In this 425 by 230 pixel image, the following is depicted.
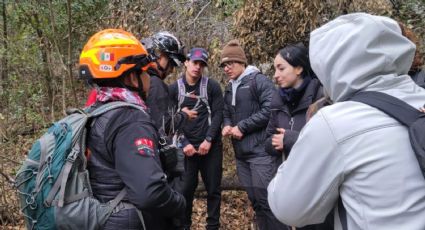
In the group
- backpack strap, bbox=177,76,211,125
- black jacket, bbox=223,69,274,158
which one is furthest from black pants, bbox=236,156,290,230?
backpack strap, bbox=177,76,211,125

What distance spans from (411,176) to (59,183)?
5.23 feet

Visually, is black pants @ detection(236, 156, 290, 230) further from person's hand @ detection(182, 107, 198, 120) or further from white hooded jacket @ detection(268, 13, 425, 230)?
white hooded jacket @ detection(268, 13, 425, 230)

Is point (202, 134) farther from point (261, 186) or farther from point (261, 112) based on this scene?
point (261, 186)

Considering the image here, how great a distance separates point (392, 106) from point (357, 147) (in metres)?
0.19

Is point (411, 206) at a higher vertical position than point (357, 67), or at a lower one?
lower

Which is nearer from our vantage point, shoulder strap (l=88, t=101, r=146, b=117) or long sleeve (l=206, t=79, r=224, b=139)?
shoulder strap (l=88, t=101, r=146, b=117)

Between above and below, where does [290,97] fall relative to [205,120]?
above

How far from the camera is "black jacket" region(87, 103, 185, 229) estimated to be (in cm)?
215

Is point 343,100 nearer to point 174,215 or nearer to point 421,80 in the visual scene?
point 174,215

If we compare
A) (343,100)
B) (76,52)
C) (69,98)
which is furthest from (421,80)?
(76,52)

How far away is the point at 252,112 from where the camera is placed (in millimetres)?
Result: 4832

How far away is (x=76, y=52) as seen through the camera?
10055mm

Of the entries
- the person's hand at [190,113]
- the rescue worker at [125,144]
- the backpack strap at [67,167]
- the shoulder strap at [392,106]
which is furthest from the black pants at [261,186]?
the shoulder strap at [392,106]

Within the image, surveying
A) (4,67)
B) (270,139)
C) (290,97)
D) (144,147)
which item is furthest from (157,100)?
(4,67)
